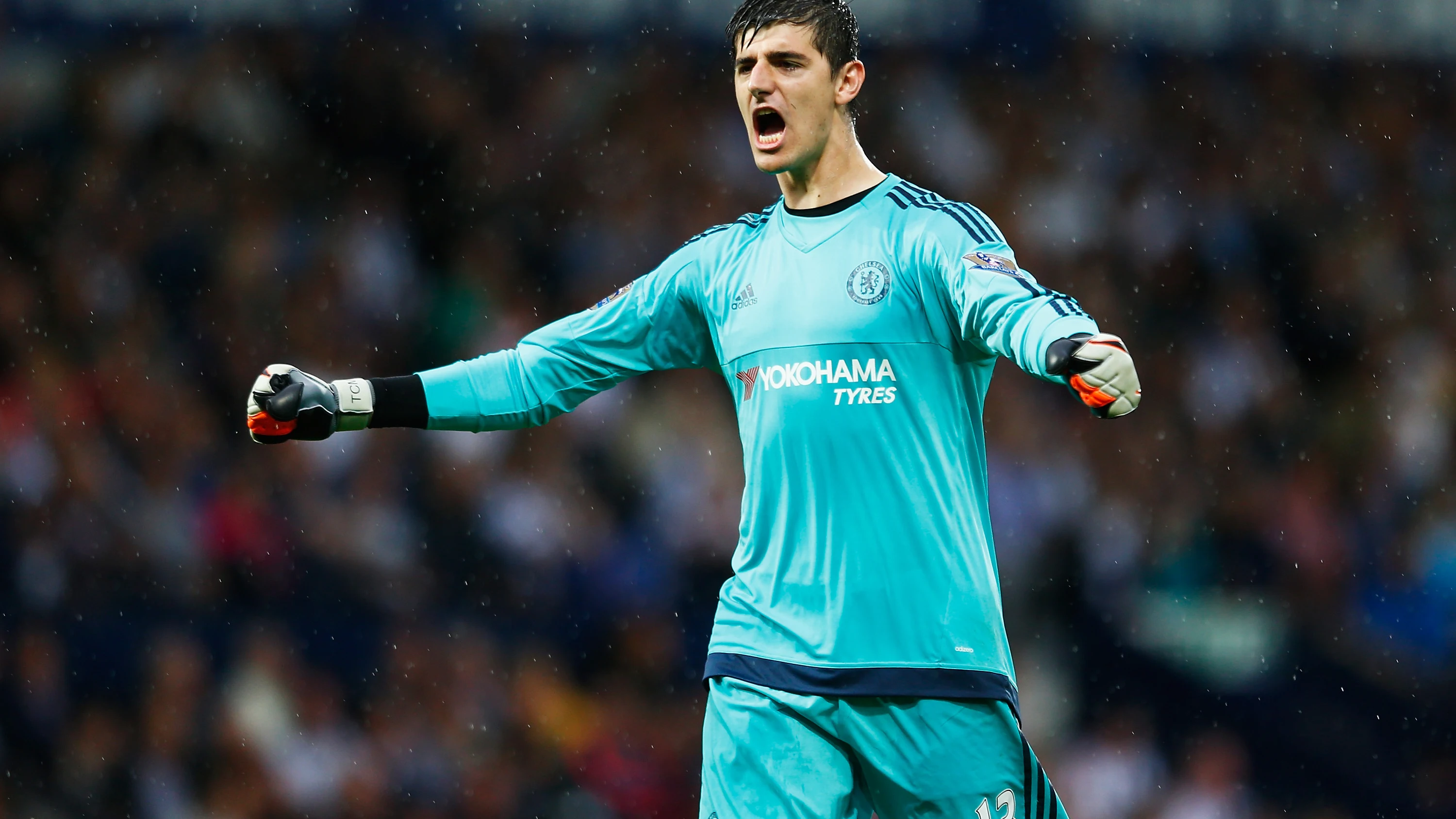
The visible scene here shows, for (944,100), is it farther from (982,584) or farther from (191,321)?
(982,584)

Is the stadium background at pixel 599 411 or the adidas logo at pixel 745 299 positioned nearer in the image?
the adidas logo at pixel 745 299

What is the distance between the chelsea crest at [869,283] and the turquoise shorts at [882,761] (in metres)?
0.89

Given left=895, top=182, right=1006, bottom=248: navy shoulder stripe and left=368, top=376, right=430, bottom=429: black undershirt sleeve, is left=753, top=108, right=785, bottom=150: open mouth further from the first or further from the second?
left=368, top=376, right=430, bottom=429: black undershirt sleeve

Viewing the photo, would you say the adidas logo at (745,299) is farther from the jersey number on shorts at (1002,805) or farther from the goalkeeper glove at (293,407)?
the jersey number on shorts at (1002,805)

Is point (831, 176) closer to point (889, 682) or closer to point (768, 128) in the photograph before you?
point (768, 128)

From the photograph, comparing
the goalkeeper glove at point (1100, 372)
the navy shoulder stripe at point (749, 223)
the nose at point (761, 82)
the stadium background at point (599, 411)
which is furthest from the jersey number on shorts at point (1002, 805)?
the stadium background at point (599, 411)

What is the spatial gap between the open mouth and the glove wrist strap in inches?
43.4

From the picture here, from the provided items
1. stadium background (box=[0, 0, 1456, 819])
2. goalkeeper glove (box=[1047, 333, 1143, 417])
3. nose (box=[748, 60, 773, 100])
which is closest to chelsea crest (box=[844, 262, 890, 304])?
nose (box=[748, 60, 773, 100])

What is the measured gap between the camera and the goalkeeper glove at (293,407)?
149 inches

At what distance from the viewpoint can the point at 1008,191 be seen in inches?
439

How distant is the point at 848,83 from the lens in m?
4.04

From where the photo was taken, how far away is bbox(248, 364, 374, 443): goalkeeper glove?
3775mm

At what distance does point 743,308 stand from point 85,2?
27.0ft

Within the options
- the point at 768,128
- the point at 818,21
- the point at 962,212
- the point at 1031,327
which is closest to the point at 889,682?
the point at 1031,327
